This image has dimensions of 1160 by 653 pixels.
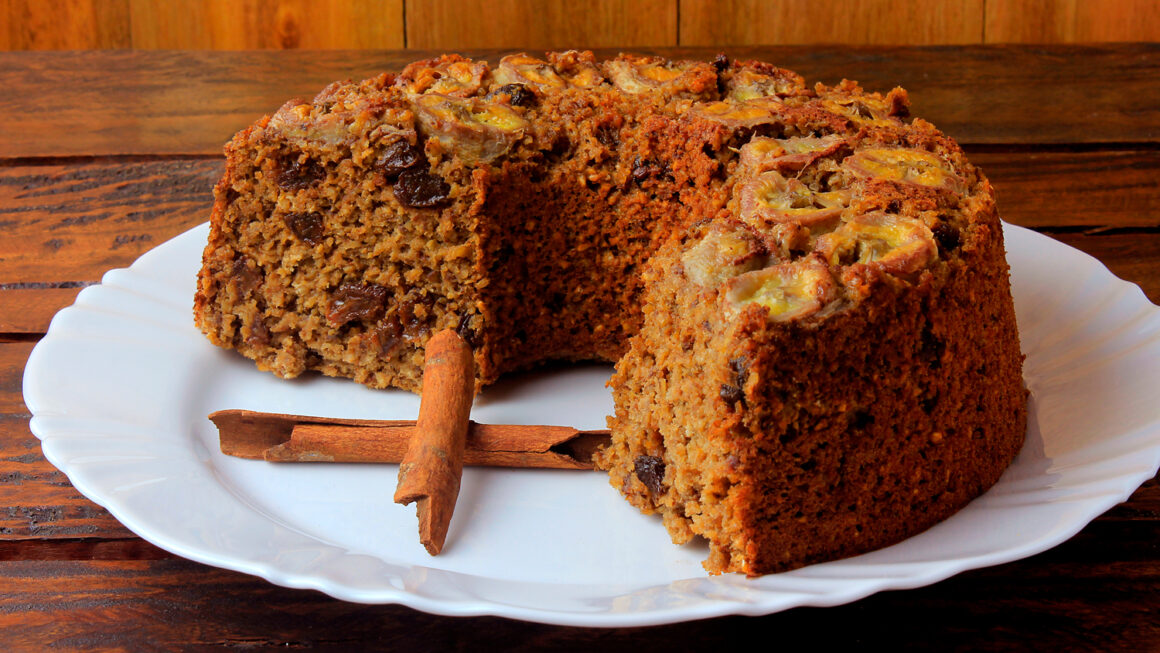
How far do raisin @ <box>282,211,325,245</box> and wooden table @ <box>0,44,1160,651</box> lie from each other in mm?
→ 689

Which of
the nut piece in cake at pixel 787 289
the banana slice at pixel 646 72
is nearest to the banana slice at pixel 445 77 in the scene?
the banana slice at pixel 646 72

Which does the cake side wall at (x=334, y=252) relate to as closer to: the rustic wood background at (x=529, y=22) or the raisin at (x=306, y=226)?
the raisin at (x=306, y=226)

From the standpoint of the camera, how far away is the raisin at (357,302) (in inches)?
98.6

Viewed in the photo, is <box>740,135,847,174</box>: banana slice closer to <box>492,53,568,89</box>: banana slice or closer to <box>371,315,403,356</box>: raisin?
<box>492,53,568,89</box>: banana slice

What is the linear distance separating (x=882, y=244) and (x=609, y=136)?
0.77 m

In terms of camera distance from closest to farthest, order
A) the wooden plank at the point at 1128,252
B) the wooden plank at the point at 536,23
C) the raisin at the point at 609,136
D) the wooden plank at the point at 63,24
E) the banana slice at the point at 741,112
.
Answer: the banana slice at the point at 741,112, the raisin at the point at 609,136, the wooden plank at the point at 1128,252, the wooden plank at the point at 536,23, the wooden plank at the point at 63,24

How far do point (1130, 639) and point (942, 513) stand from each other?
34cm

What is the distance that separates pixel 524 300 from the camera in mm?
2592

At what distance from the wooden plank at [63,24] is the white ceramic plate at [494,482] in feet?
9.28

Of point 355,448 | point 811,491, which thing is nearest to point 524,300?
point 355,448

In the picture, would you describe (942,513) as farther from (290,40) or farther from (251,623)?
(290,40)

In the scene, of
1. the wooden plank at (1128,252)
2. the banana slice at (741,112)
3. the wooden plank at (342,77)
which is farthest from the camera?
the wooden plank at (342,77)

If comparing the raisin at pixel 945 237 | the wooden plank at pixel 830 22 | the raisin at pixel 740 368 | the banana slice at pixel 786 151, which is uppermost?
the wooden plank at pixel 830 22

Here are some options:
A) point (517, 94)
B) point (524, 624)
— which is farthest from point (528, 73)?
point (524, 624)
